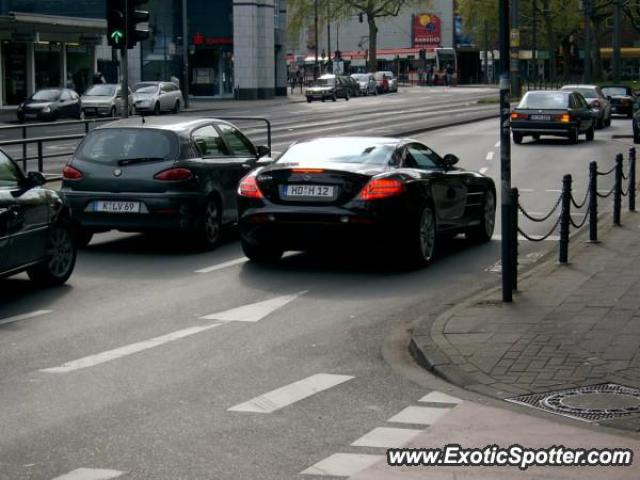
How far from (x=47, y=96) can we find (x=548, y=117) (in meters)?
21.8

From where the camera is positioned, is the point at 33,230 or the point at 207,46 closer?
the point at 33,230

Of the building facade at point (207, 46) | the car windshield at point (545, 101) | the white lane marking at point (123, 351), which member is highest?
the building facade at point (207, 46)

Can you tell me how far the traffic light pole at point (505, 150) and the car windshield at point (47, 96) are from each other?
40.8m

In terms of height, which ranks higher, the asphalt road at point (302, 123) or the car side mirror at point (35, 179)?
the asphalt road at point (302, 123)

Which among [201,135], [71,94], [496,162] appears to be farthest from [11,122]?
[201,135]

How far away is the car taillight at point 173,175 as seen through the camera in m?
14.9

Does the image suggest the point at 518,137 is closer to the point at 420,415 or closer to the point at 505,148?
the point at 505,148

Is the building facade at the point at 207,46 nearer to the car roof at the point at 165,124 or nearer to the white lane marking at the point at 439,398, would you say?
the car roof at the point at 165,124

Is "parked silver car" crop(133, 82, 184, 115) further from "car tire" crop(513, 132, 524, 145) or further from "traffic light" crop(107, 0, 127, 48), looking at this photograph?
"traffic light" crop(107, 0, 127, 48)

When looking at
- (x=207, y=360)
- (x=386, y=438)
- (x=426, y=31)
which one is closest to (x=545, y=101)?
(x=207, y=360)

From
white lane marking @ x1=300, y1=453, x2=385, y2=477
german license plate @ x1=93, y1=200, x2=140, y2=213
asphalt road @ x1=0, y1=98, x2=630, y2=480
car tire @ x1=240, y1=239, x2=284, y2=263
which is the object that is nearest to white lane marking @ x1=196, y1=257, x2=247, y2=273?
asphalt road @ x1=0, y1=98, x2=630, y2=480

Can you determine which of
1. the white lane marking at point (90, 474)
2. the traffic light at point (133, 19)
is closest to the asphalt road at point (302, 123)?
the traffic light at point (133, 19)

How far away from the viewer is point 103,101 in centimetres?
5266

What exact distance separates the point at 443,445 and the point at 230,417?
50.6 inches
